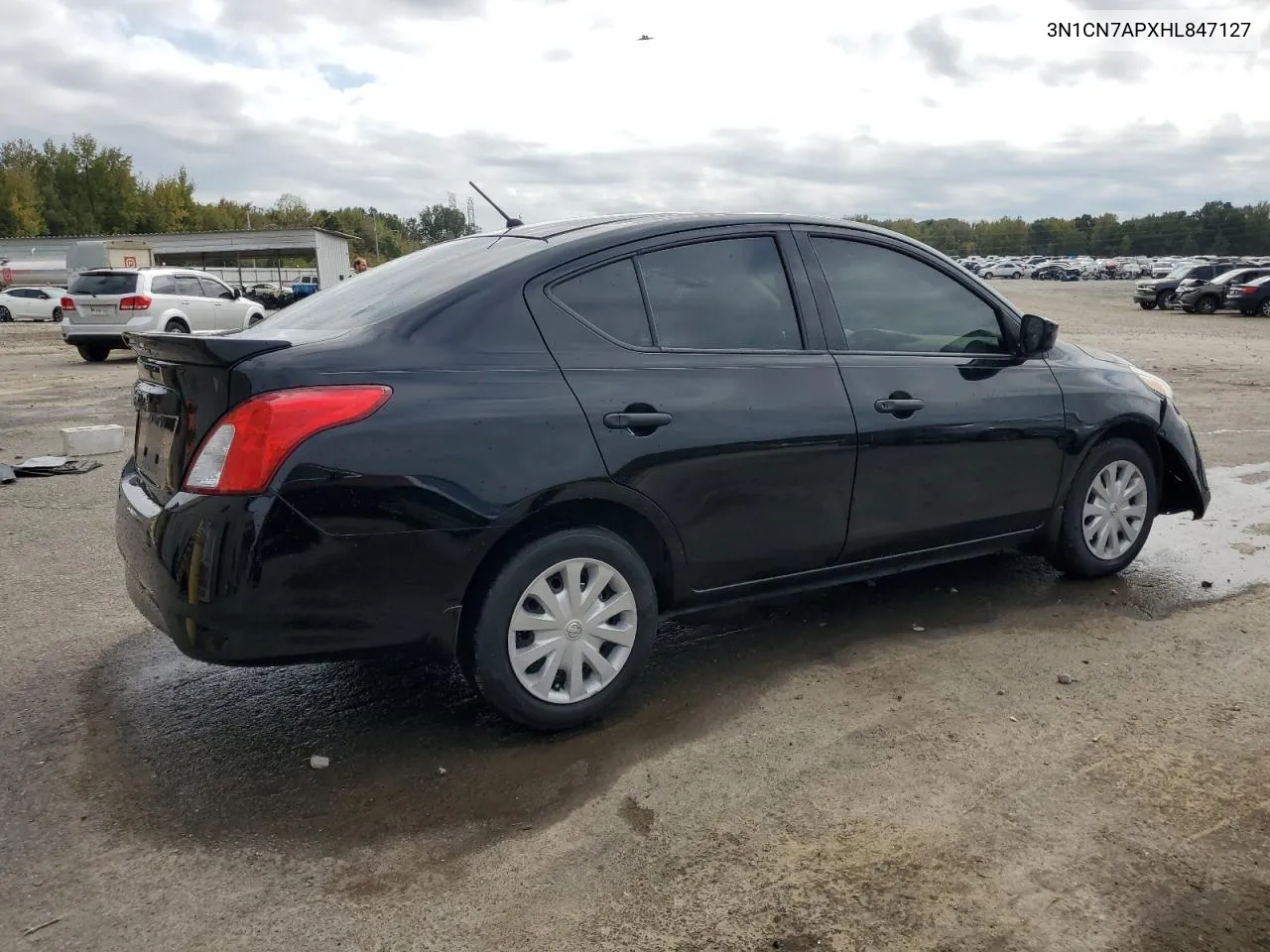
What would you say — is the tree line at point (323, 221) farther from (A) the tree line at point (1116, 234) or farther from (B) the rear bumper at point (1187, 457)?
(B) the rear bumper at point (1187, 457)

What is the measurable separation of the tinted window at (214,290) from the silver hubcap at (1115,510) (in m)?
18.5

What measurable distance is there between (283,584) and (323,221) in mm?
110699

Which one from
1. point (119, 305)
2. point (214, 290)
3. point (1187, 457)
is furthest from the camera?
point (214, 290)

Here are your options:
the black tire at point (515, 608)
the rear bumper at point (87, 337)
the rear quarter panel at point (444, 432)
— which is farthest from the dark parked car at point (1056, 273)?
the rear quarter panel at point (444, 432)

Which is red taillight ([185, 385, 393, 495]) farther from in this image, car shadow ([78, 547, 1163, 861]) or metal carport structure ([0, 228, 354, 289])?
metal carport structure ([0, 228, 354, 289])

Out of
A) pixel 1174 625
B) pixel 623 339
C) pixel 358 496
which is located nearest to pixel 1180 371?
pixel 1174 625

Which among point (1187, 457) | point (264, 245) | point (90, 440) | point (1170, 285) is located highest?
point (264, 245)

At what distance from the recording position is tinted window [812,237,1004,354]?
4.30m

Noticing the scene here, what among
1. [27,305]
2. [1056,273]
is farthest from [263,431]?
[1056,273]

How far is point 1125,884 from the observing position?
271 centimetres

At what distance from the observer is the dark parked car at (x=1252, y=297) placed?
31828 millimetres

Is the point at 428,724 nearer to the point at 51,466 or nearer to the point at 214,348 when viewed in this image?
the point at 214,348

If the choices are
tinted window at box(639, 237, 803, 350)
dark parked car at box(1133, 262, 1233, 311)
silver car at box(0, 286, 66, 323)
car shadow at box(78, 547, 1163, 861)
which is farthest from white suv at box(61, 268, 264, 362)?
dark parked car at box(1133, 262, 1233, 311)

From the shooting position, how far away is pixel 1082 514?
16.5 ft
